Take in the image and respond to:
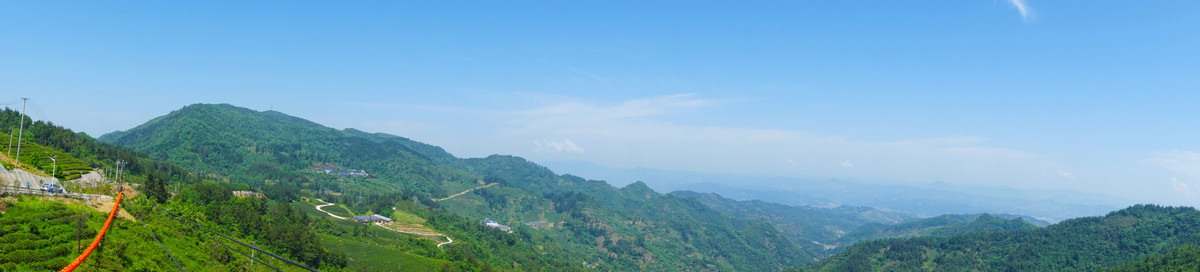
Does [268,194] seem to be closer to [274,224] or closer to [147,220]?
[274,224]

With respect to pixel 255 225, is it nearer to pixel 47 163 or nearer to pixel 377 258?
pixel 377 258

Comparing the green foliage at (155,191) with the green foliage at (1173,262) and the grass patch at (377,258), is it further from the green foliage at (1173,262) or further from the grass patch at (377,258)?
the green foliage at (1173,262)

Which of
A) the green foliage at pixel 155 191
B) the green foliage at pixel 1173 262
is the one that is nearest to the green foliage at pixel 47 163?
the green foliage at pixel 155 191

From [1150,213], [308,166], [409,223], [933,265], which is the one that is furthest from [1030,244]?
[308,166]

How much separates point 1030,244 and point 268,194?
17574cm

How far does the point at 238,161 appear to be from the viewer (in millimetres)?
178375

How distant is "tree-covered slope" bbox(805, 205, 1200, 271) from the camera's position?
11912 cm

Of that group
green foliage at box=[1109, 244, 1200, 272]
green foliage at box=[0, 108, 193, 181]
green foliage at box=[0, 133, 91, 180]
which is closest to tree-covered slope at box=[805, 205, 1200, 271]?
green foliage at box=[1109, 244, 1200, 272]

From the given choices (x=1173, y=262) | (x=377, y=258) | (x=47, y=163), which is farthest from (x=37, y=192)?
(x=1173, y=262)

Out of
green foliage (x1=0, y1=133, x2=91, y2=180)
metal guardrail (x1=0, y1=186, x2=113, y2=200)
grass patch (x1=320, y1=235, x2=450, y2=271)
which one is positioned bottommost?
grass patch (x1=320, y1=235, x2=450, y2=271)

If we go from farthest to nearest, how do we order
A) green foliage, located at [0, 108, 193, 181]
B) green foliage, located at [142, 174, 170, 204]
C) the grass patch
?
green foliage, located at [0, 108, 193, 181] → the grass patch → green foliage, located at [142, 174, 170, 204]

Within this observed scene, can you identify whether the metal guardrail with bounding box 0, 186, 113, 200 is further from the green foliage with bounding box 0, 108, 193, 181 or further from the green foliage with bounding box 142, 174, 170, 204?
the green foliage with bounding box 0, 108, 193, 181

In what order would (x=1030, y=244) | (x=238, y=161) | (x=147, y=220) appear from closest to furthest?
1. (x=147, y=220)
2. (x=1030, y=244)
3. (x=238, y=161)

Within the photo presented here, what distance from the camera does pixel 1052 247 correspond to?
129 metres
